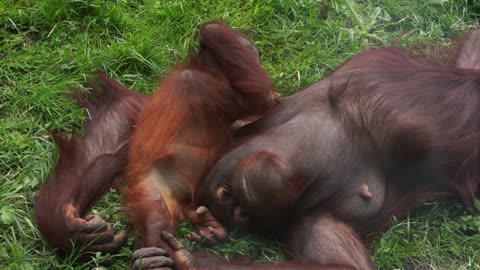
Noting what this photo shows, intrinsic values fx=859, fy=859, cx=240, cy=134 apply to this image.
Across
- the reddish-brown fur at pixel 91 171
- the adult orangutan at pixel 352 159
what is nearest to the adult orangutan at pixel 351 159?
the adult orangutan at pixel 352 159

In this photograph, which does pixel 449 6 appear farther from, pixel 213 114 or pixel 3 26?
pixel 3 26

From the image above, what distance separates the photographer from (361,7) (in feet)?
16.5

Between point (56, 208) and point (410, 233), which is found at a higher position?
point (56, 208)

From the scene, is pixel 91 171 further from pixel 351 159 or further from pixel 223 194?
pixel 351 159

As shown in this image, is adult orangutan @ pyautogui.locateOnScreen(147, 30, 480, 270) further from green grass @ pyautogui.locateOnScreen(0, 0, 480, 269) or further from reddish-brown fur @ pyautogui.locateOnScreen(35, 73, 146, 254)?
reddish-brown fur @ pyautogui.locateOnScreen(35, 73, 146, 254)

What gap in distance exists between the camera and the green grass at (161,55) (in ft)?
12.5

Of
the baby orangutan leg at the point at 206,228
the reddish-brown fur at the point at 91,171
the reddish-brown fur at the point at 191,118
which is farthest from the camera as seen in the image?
the reddish-brown fur at the point at 191,118

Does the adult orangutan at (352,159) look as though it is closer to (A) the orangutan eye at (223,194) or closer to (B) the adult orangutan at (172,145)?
(A) the orangutan eye at (223,194)

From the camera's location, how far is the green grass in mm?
3795

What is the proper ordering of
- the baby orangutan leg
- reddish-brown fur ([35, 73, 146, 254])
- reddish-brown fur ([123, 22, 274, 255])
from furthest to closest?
1. reddish-brown fur ([123, 22, 274, 255])
2. the baby orangutan leg
3. reddish-brown fur ([35, 73, 146, 254])

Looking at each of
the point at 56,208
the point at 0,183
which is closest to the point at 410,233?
the point at 56,208

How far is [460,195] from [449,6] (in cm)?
156

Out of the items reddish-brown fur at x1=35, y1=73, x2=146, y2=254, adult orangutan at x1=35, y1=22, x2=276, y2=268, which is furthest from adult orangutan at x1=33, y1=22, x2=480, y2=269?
reddish-brown fur at x1=35, y1=73, x2=146, y2=254

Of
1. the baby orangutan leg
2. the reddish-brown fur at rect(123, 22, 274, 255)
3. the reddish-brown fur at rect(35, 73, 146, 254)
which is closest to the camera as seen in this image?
the reddish-brown fur at rect(35, 73, 146, 254)
